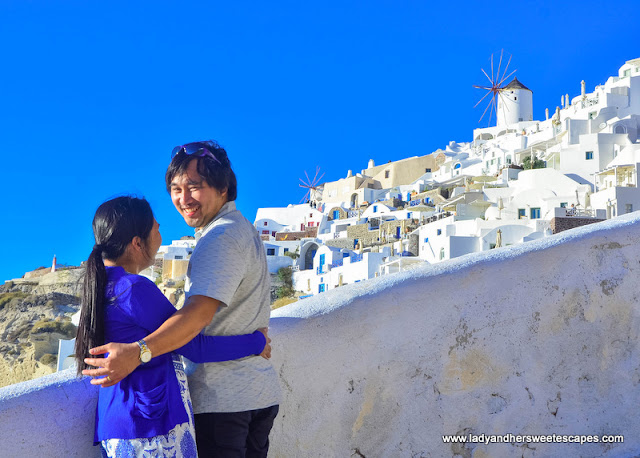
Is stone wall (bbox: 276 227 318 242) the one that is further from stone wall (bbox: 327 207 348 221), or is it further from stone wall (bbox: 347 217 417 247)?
stone wall (bbox: 347 217 417 247)

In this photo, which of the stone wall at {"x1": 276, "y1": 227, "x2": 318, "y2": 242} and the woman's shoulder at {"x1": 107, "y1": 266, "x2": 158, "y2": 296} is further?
the stone wall at {"x1": 276, "y1": 227, "x2": 318, "y2": 242}

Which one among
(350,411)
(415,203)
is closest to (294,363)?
(350,411)

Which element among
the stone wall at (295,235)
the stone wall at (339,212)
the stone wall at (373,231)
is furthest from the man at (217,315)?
the stone wall at (339,212)

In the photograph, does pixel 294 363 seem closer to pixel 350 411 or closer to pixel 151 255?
pixel 350 411

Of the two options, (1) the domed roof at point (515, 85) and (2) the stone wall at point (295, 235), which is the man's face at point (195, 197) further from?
(1) the domed roof at point (515, 85)

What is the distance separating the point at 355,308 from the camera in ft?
8.69

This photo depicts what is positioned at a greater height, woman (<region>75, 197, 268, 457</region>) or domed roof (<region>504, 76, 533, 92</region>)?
domed roof (<region>504, 76, 533, 92</region>)

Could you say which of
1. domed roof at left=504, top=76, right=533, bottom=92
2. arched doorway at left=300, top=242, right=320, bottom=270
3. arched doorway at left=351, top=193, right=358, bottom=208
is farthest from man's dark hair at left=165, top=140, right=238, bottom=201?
domed roof at left=504, top=76, right=533, bottom=92

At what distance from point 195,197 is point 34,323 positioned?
116 ft

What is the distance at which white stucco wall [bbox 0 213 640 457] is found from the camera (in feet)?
8.52

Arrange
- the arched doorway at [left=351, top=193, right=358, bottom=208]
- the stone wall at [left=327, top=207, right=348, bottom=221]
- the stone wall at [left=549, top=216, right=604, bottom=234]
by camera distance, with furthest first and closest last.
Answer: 1. the arched doorway at [left=351, top=193, right=358, bottom=208]
2. the stone wall at [left=327, top=207, right=348, bottom=221]
3. the stone wall at [left=549, top=216, right=604, bottom=234]

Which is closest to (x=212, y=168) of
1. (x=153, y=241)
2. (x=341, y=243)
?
(x=153, y=241)

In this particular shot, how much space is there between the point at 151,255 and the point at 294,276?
1395 inches

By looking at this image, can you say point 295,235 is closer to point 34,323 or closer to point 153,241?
point 34,323
